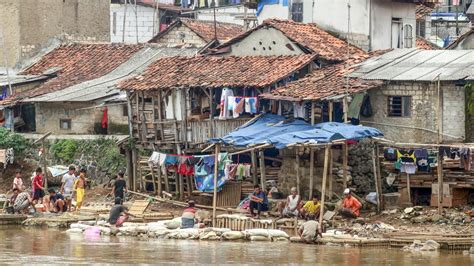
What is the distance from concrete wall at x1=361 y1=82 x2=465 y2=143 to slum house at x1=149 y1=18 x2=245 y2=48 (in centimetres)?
1433

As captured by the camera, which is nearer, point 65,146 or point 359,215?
point 359,215

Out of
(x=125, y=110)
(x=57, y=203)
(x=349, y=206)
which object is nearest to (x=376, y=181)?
(x=349, y=206)

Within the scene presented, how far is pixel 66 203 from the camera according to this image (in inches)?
1511

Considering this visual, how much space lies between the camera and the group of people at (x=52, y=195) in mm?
37500

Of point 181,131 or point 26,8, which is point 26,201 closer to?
point 181,131

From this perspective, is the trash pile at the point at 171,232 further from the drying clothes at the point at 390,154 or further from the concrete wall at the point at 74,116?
the concrete wall at the point at 74,116

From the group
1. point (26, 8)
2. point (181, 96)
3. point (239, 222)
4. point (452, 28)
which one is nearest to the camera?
point (239, 222)

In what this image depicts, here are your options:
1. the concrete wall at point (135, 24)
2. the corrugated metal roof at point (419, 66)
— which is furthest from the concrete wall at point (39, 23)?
the corrugated metal roof at point (419, 66)

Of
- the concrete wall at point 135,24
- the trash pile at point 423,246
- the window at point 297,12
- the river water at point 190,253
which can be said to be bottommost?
the river water at point 190,253

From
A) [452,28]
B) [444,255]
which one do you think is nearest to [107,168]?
[444,255]

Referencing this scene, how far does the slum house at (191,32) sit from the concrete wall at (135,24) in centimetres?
782

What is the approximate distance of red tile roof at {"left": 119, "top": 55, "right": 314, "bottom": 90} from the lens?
39188 mm

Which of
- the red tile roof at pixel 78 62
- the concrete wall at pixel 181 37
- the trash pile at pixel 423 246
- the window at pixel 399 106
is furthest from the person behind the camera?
the concrete wall at pixel 181 37

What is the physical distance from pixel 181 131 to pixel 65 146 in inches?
188
